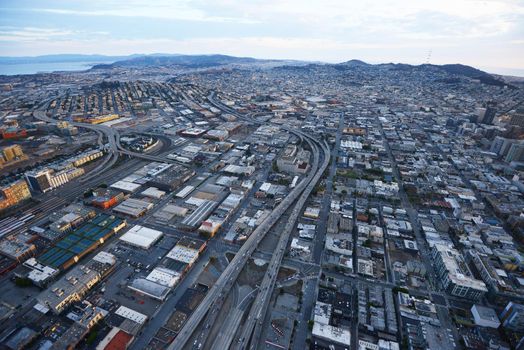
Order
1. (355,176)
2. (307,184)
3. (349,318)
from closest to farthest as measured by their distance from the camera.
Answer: (349,318) → (307,184) → (355,176)

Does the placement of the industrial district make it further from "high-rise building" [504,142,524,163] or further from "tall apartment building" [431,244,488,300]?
"high-rise building" [504,142,524,163]

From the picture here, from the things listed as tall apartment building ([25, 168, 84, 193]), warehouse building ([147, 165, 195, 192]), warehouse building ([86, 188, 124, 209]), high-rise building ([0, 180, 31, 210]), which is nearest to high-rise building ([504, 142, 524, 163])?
warehouse building ([147, 165, 195, 192])

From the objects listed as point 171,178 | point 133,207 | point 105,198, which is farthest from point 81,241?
point 171,178

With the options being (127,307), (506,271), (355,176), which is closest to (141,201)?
(127,307)

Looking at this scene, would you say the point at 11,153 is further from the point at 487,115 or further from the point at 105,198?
the point at 487,115

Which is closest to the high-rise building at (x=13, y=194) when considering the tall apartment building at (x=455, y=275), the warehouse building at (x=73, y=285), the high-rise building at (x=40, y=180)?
the high-rise building at (x=40, y=180)

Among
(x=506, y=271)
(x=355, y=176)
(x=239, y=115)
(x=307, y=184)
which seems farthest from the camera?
(x=239, y=115)

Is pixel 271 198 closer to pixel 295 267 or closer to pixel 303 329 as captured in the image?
pixel 295 267
